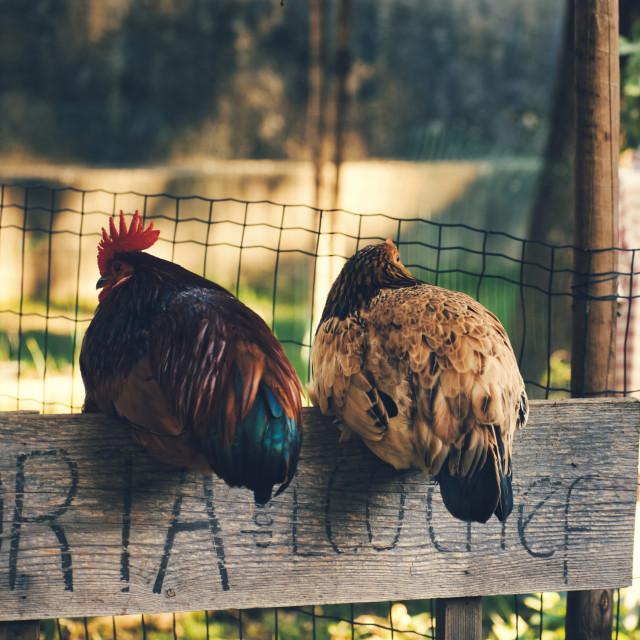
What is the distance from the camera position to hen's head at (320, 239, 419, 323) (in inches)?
75.9

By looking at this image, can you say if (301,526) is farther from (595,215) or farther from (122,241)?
(595,215)

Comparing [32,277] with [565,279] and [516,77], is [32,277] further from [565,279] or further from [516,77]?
[516,77]

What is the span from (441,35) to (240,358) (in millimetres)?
7446

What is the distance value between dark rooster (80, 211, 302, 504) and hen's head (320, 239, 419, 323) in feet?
0.91

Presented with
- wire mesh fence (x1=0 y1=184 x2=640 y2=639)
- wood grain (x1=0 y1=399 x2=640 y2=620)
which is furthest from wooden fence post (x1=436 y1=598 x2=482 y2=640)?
wire mesh fence (x1=0 y1=184 x2=640 y2=639)

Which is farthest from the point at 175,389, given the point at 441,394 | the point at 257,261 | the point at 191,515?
the point at 257,261

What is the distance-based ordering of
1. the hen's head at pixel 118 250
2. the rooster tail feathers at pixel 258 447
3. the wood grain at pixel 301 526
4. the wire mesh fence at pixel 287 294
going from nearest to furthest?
1. the rooster tail feathers at pixel 258 447
2. the wood grain at pixel 301 526
3. the hen's head at pixel 118 250
4. the wire mesh fence at pixel 287 294

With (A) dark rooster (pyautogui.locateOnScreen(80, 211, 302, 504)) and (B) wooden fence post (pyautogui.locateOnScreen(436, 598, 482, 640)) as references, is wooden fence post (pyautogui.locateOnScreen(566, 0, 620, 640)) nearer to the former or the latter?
(B) wooden fence post (pyautogui.locateOnScreen(436, 598, 482, 640))

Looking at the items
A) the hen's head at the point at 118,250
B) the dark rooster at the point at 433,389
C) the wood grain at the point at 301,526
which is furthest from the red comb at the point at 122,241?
the dark rooster at the point at 433,389

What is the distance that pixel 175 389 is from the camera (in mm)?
1617

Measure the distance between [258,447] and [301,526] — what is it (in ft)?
1.33

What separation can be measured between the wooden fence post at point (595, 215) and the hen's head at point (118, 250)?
129cm

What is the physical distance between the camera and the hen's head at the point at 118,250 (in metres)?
1.89

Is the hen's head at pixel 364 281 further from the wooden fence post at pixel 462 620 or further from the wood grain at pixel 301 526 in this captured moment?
the wooden fence post at pixel 462 620
